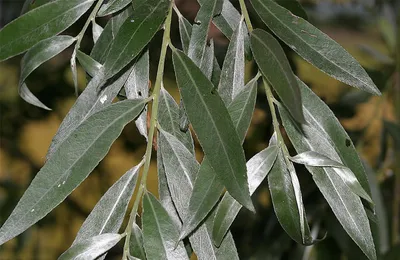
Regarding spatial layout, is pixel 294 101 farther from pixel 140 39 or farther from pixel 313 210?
pixel 313 210

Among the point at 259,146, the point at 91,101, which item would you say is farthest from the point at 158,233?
the point at 259,146

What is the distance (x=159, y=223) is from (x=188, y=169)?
4 cm

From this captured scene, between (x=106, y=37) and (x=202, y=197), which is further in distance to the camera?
(x=106, y=37)

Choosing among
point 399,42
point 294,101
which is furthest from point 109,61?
point 399,42

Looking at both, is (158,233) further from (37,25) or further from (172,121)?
(37,25)

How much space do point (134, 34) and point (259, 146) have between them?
900mm

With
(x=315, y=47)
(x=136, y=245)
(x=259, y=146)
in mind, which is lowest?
(x=259, y=146)

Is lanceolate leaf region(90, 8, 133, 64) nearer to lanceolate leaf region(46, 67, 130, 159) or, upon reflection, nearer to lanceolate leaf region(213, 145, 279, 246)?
lanceolate leaf region(46, 67, 130, 159)

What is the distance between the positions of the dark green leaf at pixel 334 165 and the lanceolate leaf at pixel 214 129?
0.16 feet

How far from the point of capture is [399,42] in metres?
1.20

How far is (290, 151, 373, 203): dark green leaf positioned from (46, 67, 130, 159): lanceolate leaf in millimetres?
148

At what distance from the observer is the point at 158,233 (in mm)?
485

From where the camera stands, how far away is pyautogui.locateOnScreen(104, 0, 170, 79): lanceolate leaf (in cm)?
50

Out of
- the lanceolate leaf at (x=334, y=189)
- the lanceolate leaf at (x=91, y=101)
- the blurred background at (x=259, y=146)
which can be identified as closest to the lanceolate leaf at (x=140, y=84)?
the lanceolate leaf at (x=91, y=101)
